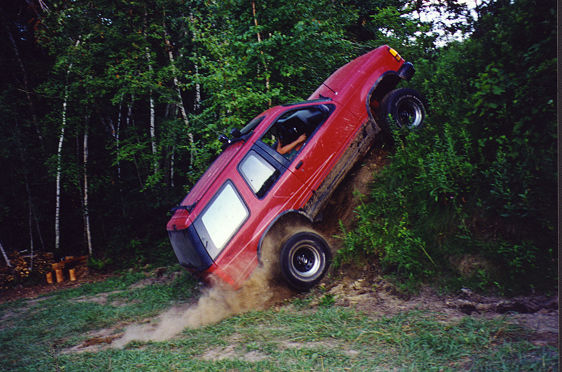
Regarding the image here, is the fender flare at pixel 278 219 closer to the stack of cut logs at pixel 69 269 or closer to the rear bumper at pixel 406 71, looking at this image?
the rear bumper at pixel 406 71

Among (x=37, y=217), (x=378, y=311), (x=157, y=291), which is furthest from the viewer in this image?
(x=37, y=217)

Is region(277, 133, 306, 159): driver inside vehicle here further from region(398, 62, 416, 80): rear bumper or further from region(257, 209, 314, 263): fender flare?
region(398, 62, 416, 80): rear bumper

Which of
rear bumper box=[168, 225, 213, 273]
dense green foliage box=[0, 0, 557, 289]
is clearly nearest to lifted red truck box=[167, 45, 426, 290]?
rear bumper box=[168, 225, 213, 273]

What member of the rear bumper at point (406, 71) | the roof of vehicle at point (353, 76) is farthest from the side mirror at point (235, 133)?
the rear bumper at point (406, 71)

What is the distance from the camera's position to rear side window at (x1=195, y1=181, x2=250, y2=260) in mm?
4645

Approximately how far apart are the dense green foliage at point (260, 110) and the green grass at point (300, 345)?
975 mm

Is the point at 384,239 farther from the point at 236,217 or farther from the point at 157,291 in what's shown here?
the point at 157,291

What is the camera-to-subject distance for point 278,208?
5.01 metres

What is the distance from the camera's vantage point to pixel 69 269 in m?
10.5

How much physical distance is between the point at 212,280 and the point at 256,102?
4.24 meters

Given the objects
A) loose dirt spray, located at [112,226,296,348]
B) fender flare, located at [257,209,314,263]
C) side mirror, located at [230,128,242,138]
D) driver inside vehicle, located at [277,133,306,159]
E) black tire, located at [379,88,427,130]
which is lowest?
loose dirt spray, located at [112,226,296,348]

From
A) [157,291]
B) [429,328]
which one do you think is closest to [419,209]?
[429,328]

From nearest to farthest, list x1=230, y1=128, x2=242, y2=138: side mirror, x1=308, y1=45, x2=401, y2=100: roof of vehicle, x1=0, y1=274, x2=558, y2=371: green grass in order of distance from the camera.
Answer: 1. x1=0, y1=274, x2=558, y2=371: green grass
2. x1=230, y1=128, x2=242, y2=138: side mirror
3. x1=308, y1=45, x2=401, y2=100: roof of vehicle

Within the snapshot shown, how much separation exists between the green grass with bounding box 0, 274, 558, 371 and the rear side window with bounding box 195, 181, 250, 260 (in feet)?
3.27
